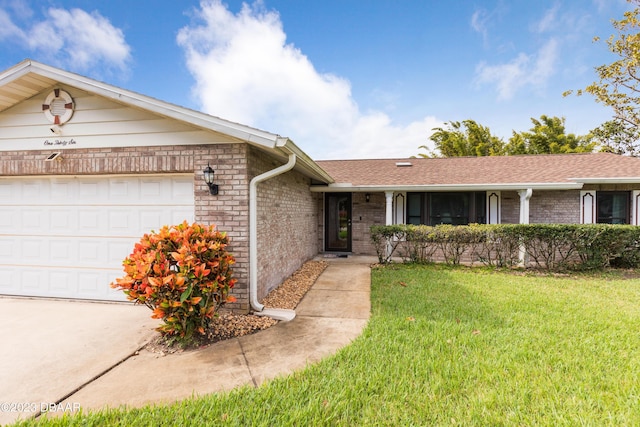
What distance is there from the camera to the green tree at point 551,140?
2336 cm

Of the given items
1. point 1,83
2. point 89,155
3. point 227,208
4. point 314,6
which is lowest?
point 227,208

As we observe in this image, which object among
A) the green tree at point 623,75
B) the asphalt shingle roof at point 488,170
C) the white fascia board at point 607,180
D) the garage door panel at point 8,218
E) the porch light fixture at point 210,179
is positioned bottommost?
the garage door panel at point 8,218

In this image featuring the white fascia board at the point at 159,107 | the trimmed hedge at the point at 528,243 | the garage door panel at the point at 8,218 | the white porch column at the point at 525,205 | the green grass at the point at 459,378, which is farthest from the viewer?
the white porch column at the point at 525,205

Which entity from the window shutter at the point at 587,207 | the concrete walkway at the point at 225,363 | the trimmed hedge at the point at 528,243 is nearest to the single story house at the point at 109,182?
the concrete walkway at the point at 225,363

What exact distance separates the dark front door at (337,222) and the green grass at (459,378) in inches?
238

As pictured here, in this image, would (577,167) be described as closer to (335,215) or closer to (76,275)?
(335,215)

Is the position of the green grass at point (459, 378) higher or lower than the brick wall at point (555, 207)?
lower

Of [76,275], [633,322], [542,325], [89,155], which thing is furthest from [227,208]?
[633,322]

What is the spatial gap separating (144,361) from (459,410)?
10.4 ft

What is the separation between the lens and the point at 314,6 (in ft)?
31.6

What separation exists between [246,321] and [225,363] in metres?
1.16

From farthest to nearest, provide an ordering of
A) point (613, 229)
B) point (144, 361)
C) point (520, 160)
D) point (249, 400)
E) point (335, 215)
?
point (520, 160) → point (335, 215) → point (613, 229) → point (144, 361) → point (249, 400)

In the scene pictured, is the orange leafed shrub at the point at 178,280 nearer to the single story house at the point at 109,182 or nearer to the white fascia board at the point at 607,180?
the single story house at the point at 109,182

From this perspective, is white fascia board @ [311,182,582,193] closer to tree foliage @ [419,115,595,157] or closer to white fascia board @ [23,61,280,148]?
white fascia board @ [23,61,280,148]
